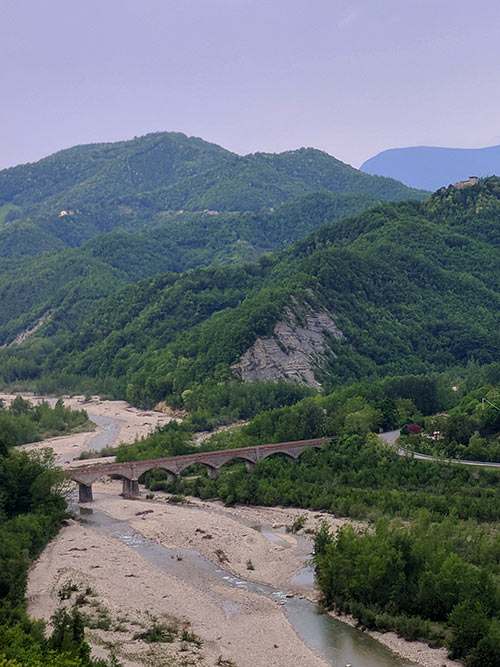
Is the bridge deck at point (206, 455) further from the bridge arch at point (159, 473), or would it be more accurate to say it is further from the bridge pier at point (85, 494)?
the bridge pier at point (85, 494)

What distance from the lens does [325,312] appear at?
487 ft

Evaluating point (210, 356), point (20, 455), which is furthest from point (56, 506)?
point (210, 356)

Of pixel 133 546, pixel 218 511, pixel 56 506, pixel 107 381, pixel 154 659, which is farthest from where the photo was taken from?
pixel 107 381

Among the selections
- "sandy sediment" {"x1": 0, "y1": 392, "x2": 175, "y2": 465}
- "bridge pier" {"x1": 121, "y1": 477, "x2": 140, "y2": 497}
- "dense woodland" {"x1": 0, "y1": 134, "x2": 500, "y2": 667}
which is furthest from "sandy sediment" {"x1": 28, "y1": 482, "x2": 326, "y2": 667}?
"sandy sediment" {"x1": 0, "y1": 392, "x2": 175, "y2": 465}

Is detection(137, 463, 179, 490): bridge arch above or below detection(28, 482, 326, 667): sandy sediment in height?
above

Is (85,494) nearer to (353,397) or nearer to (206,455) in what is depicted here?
(206,455)

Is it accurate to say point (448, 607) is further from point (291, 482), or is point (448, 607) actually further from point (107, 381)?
point (107, 381)

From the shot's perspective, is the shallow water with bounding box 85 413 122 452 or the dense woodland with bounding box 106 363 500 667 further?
the shallow water with bounding box 85 413 122 452

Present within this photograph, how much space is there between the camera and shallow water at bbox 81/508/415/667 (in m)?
47.5

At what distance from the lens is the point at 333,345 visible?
142m

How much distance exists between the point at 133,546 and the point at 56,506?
823 cm

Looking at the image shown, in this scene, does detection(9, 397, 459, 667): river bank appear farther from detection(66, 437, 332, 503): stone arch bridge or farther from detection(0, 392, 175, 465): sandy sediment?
detection(0, 392, 175, 465): sandy sediment

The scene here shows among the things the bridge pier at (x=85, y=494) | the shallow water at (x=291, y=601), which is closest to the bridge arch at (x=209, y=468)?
the bridge pier at (x=85, y=494)

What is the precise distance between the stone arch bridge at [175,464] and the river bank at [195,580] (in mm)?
1879
